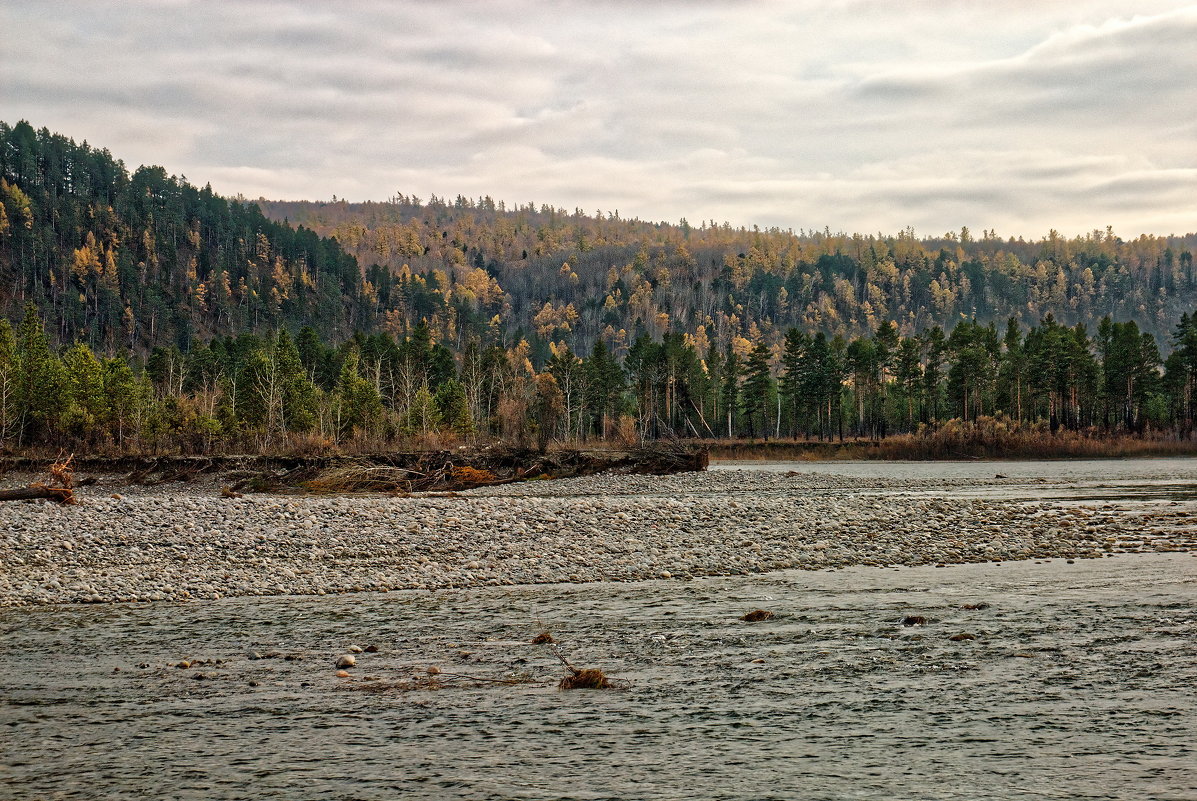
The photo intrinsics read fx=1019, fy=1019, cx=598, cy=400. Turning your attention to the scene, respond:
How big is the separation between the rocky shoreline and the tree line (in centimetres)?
3272

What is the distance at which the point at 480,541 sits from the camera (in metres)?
24.1


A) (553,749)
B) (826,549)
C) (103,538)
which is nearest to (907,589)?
(826,549)

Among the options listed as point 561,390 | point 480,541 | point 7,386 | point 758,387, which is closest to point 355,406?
point 7,386

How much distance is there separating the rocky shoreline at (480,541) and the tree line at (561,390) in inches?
1288

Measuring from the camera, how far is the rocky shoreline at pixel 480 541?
20.0m

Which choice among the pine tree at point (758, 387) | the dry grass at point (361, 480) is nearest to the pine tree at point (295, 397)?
the dry grass at point (361, 480)

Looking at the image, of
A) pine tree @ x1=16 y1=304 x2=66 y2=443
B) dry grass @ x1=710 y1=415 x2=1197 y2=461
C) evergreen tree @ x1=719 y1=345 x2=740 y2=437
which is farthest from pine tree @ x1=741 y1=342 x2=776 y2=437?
pine tree @ x1=16 y1=304 x2=66 y2=443

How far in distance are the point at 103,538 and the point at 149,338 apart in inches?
7363

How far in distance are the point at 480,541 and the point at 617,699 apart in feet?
43.0

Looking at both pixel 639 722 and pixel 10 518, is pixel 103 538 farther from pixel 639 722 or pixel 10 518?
pixel 639 722

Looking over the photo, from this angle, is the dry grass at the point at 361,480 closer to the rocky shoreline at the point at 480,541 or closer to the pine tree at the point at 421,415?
the rocky shoreline at the point at 480,541

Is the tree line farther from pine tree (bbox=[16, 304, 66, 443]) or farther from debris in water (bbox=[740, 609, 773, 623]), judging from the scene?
debris in water (bbox=[740, 609, 773, 623])

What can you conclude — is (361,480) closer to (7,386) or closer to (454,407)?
(7,386)

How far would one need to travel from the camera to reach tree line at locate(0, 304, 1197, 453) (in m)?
83.2
